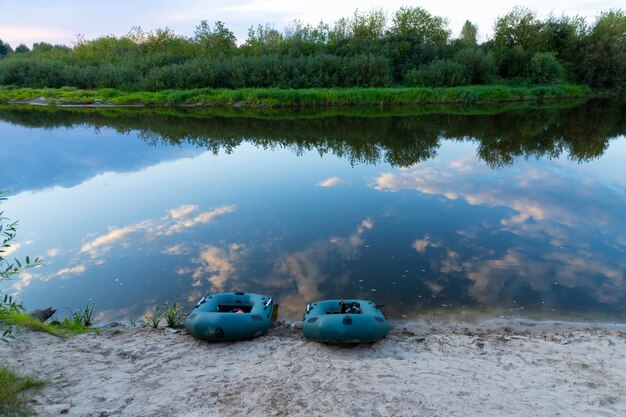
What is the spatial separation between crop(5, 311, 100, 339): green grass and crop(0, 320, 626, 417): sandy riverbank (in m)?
0.15

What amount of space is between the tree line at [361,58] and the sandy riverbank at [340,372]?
31.4 metres

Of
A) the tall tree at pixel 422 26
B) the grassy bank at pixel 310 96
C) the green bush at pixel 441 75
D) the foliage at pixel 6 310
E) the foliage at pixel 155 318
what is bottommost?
the foliage at pixel 155 318

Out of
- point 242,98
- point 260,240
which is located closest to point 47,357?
point 260,240

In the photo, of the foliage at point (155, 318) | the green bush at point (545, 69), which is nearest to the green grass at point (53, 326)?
the foliage at point (155, 318)

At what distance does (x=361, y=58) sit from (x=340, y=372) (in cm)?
3479

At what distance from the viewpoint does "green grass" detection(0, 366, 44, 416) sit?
3.89 meters

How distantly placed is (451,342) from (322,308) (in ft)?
6.82

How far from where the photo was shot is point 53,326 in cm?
635

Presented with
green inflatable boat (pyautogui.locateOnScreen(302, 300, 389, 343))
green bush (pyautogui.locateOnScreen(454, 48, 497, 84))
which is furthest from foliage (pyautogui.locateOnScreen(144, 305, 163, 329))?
green bush (pyautogui.locateOnScreen(454, 48, 497, 84))

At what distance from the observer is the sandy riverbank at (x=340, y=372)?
169 inches

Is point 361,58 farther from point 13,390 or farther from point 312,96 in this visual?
Result: point 13,390

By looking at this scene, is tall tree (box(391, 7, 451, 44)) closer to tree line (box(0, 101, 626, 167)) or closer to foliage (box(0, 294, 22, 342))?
tree line (box(0, 101, 626, 167))

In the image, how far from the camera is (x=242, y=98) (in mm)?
32500

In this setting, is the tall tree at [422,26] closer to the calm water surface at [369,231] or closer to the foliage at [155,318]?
Answer: the calm water surface at [369,231]
